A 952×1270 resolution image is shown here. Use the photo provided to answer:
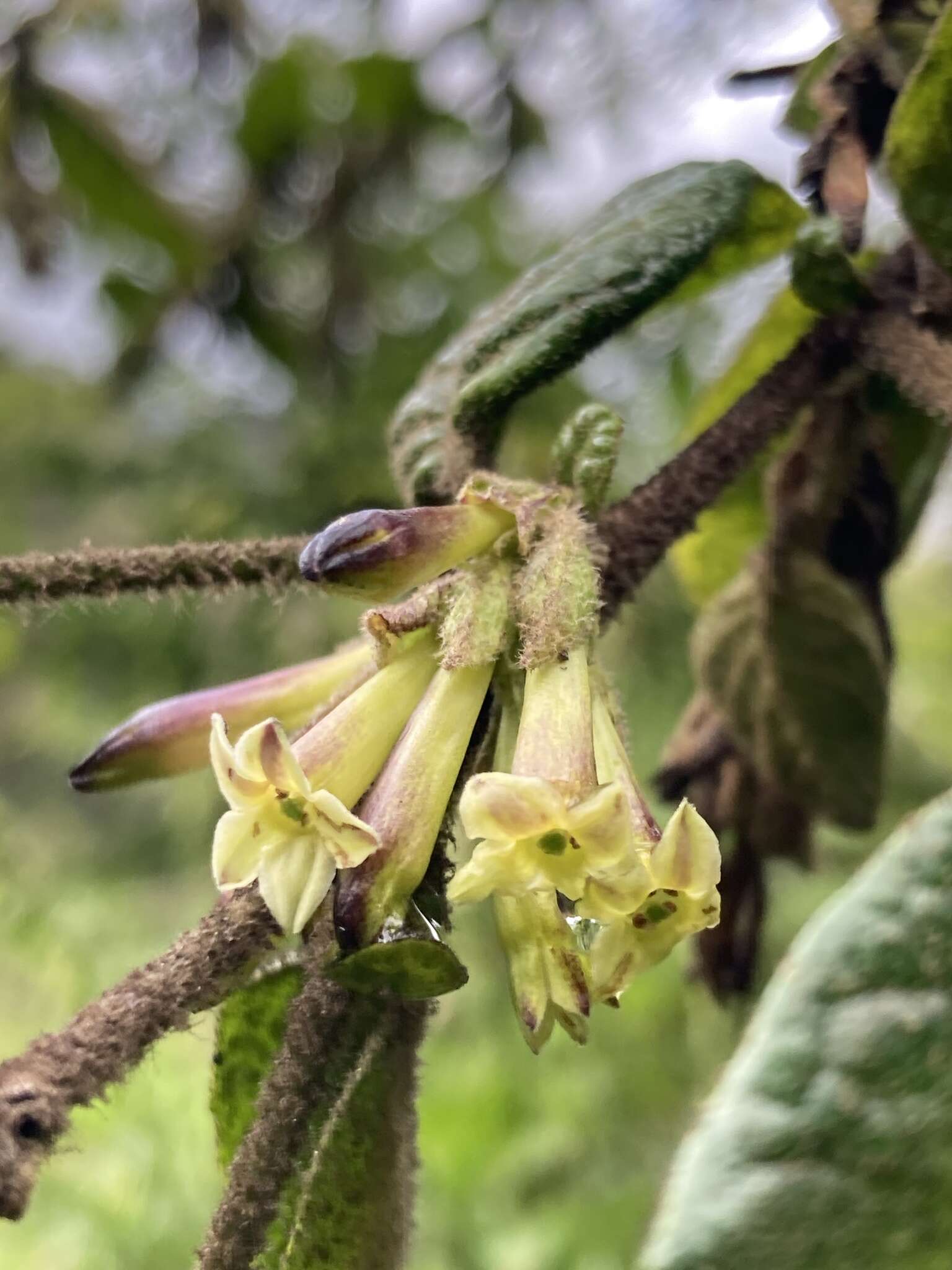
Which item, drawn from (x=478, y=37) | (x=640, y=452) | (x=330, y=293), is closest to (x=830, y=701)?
(x=640, y=452)

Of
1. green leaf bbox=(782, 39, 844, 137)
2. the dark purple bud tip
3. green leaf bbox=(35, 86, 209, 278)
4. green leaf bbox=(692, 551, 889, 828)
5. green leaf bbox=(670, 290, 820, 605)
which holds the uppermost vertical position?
green leaf bbox=(35, 86, 209, 278)

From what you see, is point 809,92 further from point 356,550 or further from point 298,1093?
point 298,1093

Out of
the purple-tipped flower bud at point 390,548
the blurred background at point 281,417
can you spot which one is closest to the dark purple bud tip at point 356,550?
the purple-tipped flower bud at point 390,548

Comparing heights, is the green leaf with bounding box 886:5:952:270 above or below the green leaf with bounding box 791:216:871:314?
above

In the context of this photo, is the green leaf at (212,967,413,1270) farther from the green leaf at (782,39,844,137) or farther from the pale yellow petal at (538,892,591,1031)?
the green leaf at (782,39,844,137)

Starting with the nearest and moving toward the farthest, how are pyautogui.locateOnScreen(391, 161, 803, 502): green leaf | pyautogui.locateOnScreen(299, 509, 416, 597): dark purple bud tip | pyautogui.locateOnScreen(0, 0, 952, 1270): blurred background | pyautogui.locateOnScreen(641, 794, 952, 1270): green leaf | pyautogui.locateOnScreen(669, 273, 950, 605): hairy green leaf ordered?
pyautogui.locateOnScreen(641, 794, 952, 1270): green leaf
pyautogui.locateOnScreen(299, 509, 416, 597): dark purple bud tip
pyautogui.locateOnScreen(391, 161, 803, 502): green leaf
pyautogui.locateOnScreen(669, 273, 950, 605): hairy green leaf
pyautogui.locateOnScreen(0, 0, 952, 1270): blurred background

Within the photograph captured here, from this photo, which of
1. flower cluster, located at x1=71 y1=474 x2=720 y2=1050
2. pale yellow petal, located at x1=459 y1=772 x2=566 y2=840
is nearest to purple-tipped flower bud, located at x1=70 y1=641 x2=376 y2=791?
flower cluster, located at x1=71 y1=474 x2=720 y2=1050

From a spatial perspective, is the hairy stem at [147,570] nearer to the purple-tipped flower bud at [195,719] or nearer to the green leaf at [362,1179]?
the purple-tipped flower bud at [195,719]
